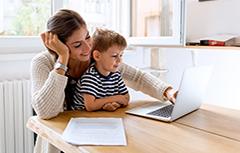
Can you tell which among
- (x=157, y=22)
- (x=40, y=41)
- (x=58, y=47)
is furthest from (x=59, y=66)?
(x=157, y=22)

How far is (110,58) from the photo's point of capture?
1367mm

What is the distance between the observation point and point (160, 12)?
239 cm

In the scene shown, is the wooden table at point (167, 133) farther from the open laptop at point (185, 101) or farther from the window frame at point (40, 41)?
the window frame at point (40, 41)

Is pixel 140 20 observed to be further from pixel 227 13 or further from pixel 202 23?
pixel 227 13

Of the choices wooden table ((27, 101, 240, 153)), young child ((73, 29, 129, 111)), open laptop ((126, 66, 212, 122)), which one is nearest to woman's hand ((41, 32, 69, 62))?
young child ((73, 29, 129, 111))

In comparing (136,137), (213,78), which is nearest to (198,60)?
(213,78)

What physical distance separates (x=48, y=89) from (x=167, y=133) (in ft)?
1.63

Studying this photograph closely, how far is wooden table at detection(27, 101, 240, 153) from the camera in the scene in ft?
2.94

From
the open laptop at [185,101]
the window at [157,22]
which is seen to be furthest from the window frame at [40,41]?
the open laptop at [185,101]

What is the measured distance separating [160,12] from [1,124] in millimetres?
1399

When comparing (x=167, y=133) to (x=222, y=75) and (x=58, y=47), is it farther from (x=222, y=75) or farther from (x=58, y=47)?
(x=222, y=75)

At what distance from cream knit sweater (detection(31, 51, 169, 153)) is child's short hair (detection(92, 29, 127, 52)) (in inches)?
8.5

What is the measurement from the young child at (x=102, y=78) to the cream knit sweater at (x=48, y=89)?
11 cm

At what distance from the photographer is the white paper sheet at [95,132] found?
93 cm
